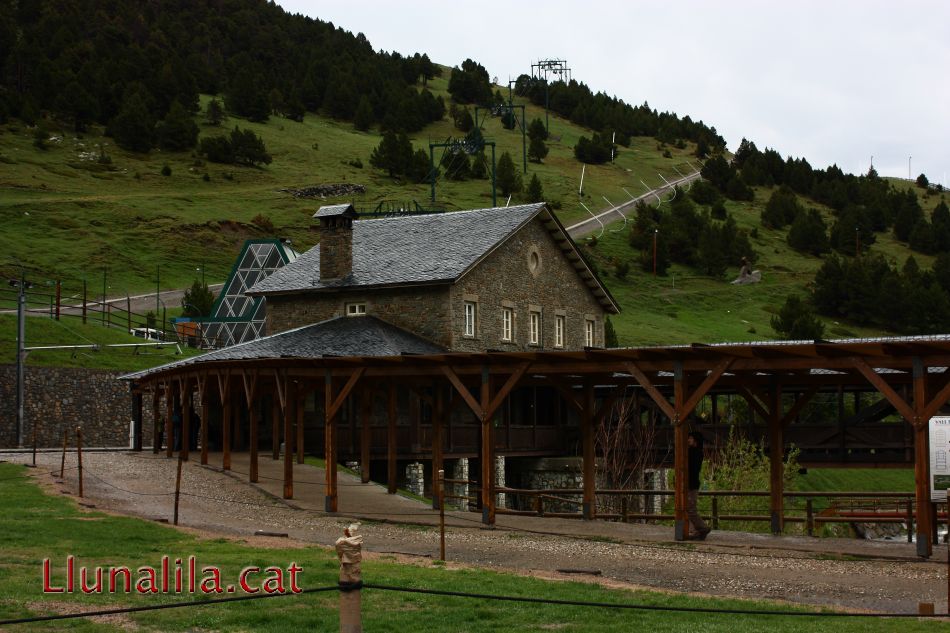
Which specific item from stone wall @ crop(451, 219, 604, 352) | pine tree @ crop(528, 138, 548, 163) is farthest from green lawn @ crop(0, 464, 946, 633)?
pine tree @ crop(528, 138, 548, 163)

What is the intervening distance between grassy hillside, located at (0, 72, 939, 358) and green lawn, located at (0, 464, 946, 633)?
50.8 metres

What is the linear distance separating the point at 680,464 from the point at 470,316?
19165 mm

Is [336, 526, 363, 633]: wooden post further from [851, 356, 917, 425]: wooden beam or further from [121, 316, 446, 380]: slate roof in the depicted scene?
[121, 316, 446, 380]: slate roof

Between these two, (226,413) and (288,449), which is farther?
(226,413)

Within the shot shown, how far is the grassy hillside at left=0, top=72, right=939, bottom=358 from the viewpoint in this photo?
76500 mm

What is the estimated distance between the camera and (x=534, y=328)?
44250 millimetres

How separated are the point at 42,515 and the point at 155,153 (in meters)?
91.6

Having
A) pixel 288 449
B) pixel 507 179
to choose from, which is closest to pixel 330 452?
pixel 288 449

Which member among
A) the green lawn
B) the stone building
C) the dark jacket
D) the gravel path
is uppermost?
the stone building

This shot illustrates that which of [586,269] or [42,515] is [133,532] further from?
[586,269]

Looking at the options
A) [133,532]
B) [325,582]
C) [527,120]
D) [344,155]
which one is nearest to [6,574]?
[325,582]

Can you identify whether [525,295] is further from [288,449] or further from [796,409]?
[796,409]

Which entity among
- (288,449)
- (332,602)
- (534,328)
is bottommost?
(332,602)

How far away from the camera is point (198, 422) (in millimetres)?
42219
